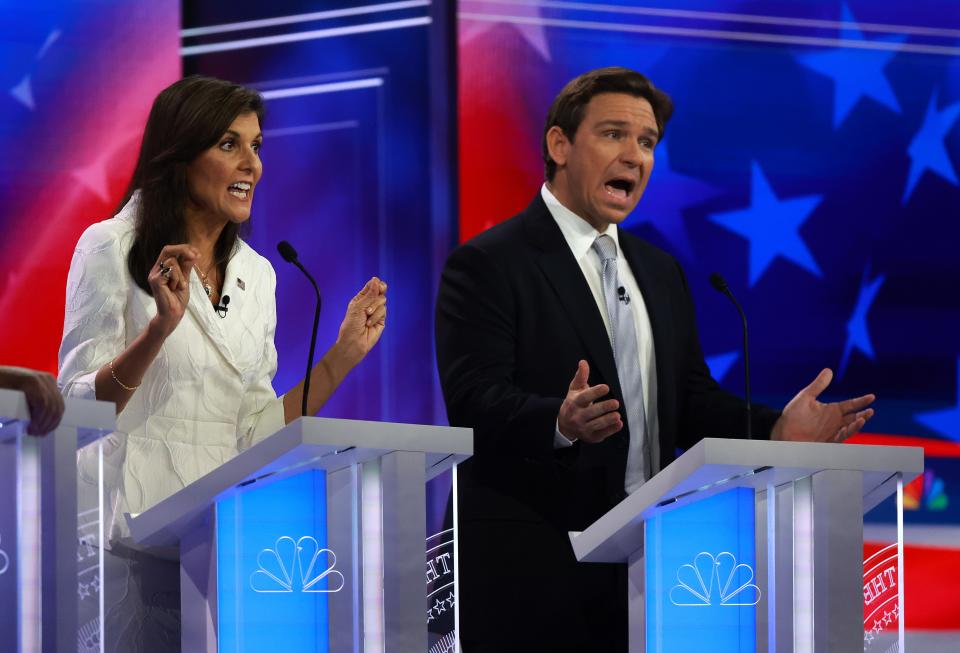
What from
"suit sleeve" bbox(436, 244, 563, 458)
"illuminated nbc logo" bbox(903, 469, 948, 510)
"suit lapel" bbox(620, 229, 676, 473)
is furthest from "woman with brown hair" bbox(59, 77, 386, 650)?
"illuminated nbc logo" bbox(903, 469, 948, 510)

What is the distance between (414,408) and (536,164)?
83 cm

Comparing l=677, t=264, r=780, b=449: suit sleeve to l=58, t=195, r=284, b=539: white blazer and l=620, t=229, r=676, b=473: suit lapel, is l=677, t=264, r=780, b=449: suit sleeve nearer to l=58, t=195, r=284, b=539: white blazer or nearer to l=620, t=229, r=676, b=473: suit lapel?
l=620, t=229, r=676, b=473: suit lapel

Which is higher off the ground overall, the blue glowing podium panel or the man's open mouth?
the man's open mouth

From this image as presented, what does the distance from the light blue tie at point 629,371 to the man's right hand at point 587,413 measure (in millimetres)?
319

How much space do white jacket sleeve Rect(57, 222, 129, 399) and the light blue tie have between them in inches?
41.7

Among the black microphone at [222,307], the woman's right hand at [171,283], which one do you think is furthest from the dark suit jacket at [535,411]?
the woman's right hand at [171,283]

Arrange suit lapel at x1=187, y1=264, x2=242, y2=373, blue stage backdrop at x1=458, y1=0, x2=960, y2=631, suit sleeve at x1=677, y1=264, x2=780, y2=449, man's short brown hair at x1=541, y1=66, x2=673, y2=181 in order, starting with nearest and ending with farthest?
suit lapel at x1=187, y1=264, x2=242, y2=373
suit sleeve at x1=677, y1=264, x2=780, y2=449
man's short brown hair at x1=541, y1=66, x2=673, y2=181
blue stage backdrop at x1=458, y1=0, x2=960, y2=631

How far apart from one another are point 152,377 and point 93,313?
16 centimetres

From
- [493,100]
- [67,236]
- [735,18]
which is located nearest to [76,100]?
[67,236]

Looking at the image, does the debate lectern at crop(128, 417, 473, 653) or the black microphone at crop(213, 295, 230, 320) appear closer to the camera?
the debate lectern at crop(128, 417, 473, 653)

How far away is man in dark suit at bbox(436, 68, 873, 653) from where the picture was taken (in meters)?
3.12

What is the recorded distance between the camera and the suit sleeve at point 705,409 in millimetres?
3273

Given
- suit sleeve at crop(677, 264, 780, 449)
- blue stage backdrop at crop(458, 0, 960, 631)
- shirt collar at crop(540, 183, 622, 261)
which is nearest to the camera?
suit sleeve at crop(677, 264, 780, 449)

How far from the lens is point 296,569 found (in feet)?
7.63
